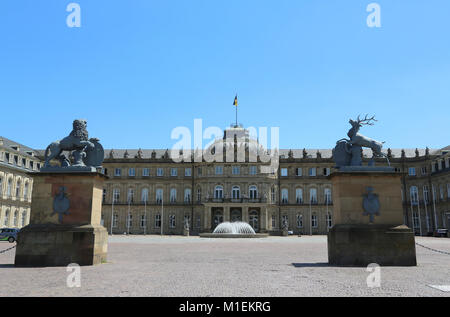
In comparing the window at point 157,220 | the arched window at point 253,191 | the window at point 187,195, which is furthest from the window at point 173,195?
the arched window at point 253,191

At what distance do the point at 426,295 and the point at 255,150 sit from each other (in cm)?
5926

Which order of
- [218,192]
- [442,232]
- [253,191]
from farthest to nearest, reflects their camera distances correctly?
[218,192] < [253,191] < [442,232]

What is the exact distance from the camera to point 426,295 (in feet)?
22.9

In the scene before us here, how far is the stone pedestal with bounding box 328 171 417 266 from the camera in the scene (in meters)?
12.0

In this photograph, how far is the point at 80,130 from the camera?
12977mm

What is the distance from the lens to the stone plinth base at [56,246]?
38.5ft

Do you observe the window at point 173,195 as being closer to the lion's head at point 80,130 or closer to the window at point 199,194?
the window at point 199,194

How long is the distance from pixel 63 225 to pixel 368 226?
10.1 m

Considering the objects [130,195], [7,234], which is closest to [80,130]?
[7,234]

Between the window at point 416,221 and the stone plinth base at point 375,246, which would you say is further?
the window at point 416,221

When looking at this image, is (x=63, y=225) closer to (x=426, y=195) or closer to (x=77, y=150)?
(x=77, y=150)

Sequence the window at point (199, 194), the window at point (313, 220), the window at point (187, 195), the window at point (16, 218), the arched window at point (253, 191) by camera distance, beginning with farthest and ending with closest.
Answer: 1. the window at point (187, 195)
2. the window at point (313, 220)
3. the window at point (199, 194)
4. the arched window at point (253, 191)
5. the window at point (16, 218)

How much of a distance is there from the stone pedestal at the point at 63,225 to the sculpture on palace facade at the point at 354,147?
8.58m

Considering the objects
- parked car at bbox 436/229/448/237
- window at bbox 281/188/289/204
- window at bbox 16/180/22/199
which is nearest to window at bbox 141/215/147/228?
window at bbox 16/180/22/199
